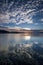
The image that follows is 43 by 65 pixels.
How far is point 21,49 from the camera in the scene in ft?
5.79

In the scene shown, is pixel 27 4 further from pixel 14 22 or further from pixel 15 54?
pixel 15 54

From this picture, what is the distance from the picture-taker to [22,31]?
1805 mm

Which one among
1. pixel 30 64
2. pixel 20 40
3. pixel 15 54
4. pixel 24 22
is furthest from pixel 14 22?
pixel 30 64

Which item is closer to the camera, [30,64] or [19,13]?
[30,64]

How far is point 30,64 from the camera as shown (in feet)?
5.57

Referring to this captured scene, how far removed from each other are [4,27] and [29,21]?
0.33 metres

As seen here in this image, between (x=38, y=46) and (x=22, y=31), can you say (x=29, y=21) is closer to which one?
(x=22, y=31)

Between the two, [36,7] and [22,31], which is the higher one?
[36,7]

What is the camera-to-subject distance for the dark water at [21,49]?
171 centimetres

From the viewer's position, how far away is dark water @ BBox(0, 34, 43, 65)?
1715 millimetres

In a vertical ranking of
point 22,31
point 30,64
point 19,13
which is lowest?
point 30,64

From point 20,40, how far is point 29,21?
0.90ft

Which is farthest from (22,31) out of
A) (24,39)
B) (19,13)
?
(19,13)

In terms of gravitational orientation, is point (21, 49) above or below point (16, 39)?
below
